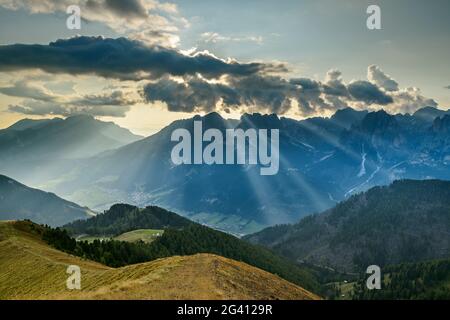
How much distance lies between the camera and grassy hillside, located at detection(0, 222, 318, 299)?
56938 millimetres

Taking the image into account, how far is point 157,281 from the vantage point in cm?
6147

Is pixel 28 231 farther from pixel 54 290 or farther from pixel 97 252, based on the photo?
pixel 54 290

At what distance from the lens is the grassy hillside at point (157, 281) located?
56.9m

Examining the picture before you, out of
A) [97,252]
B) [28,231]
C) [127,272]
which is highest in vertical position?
[127,272]

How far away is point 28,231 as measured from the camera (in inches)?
6294

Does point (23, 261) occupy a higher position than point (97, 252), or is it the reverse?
point (23, 261)
